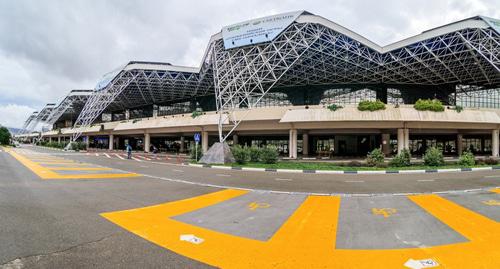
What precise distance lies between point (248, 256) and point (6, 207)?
649cm

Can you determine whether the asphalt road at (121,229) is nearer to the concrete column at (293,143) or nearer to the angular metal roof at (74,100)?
the concrete column at (293,143)

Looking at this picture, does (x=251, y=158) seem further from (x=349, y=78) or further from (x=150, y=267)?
(x=349, y=78)

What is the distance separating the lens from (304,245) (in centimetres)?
464

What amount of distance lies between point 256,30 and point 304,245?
95.2ft

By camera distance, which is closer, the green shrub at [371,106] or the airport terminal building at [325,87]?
the green shrub at [371,106]

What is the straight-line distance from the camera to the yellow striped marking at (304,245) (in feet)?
12.8

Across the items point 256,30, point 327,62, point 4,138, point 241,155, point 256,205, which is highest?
point 256,30

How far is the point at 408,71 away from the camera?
39.6 meters

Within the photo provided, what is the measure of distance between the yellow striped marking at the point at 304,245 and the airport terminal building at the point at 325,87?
2179cm

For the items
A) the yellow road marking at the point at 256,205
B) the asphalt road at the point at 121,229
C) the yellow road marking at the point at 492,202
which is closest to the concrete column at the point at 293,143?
the asphalt road at the point at 121,229

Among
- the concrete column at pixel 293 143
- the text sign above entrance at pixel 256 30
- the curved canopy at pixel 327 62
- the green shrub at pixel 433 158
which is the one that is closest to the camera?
the green shrub at pixel 433 158

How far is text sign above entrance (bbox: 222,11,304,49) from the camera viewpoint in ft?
92.8

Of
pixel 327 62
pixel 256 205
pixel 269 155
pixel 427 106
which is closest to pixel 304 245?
pixel 256 205

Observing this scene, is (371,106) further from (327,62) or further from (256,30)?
(256,30)
